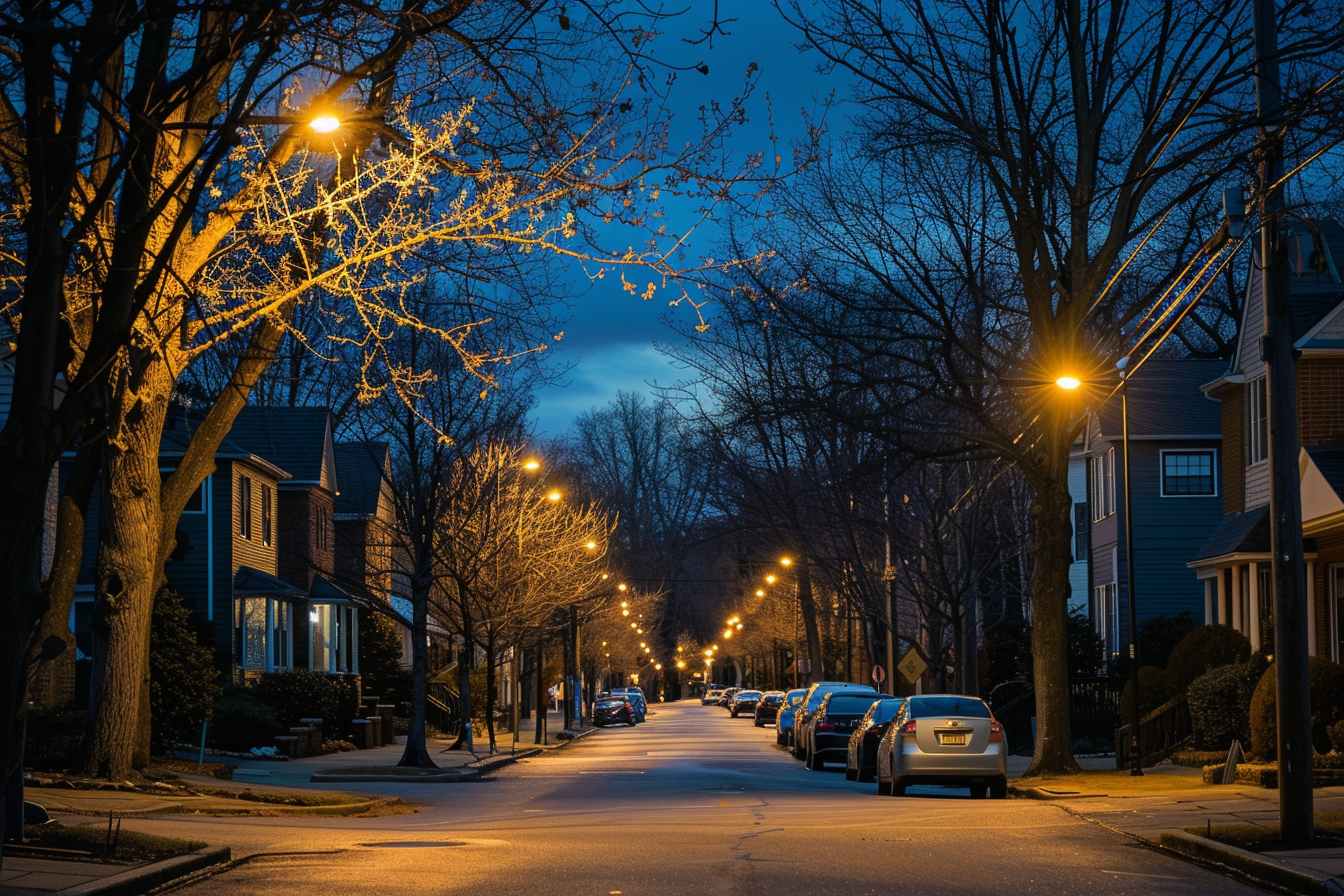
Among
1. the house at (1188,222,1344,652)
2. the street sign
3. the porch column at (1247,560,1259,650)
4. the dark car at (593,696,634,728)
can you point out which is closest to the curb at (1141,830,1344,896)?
the house at (1188,222,1344,652)

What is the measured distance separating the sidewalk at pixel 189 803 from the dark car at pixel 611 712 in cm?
3100

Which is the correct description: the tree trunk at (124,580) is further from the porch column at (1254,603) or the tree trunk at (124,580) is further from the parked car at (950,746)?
the porch column at (1254,603)

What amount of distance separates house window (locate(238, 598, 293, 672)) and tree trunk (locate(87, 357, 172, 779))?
2175 centimetres

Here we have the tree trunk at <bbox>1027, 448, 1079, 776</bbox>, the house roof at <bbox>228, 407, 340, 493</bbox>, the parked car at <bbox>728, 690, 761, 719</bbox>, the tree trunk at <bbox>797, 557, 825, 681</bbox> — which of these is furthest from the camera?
the parked car at <bbox>728, 690, 761, 719</bbox>

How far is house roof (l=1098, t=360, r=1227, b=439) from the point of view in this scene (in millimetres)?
43750

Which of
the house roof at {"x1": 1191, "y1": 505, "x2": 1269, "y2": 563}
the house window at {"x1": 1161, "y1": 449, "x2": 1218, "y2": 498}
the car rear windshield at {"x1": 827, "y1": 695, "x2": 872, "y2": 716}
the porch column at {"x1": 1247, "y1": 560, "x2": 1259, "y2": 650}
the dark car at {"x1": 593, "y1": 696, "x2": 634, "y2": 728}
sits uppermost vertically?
the house window at {"x1": 1161, "y1": 449, "x2": 1218, "y2": 498}

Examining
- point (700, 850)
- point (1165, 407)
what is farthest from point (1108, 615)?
point (700, 850)

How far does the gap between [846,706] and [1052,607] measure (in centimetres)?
1013

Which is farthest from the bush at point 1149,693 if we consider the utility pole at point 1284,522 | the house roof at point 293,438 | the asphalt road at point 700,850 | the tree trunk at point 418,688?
the house roof at point 293,438

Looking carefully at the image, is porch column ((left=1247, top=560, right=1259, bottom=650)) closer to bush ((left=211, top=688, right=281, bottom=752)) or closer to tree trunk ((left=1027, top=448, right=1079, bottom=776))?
tree trunk ((left=1027, top=448, right=1079, bottom=776))

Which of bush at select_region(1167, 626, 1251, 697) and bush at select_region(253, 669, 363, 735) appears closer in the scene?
bush at select_region(1167, 626, 1251, 697)

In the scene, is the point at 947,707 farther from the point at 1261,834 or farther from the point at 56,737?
the point at 56,737

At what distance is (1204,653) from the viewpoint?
27.7 m

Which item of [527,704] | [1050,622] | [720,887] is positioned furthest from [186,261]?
[527,704]
